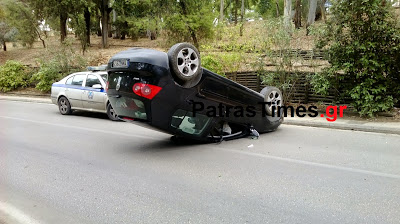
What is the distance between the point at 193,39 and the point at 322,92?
10.9 metres

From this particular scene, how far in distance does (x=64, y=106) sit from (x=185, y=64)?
26.7ft

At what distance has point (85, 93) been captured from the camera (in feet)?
36.8

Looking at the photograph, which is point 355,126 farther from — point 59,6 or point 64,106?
point 59,6

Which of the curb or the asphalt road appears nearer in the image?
the asphalt road

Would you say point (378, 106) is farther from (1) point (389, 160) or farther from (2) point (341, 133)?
(1) point (389, 160)

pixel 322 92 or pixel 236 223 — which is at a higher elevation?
pixel 322 92

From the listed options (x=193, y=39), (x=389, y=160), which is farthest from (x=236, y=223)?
(x=193, y=39)

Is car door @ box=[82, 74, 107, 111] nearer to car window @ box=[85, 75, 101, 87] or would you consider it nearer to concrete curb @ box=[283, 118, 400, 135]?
car window @ box=[85, 75, 101, 87]

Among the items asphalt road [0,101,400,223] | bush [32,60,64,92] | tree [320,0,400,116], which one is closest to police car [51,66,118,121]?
asphalt road [0,101,400,223]

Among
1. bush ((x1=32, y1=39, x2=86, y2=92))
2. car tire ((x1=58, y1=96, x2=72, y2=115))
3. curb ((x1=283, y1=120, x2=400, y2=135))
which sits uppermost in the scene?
bush ((x1=32, y1=39, x2=86, y2=92))

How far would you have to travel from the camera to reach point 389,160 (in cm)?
579

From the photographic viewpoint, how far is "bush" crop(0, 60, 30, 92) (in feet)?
70.0

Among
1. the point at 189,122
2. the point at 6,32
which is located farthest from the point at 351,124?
the point at 6,32

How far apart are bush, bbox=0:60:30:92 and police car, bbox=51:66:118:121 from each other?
11.2 metres
